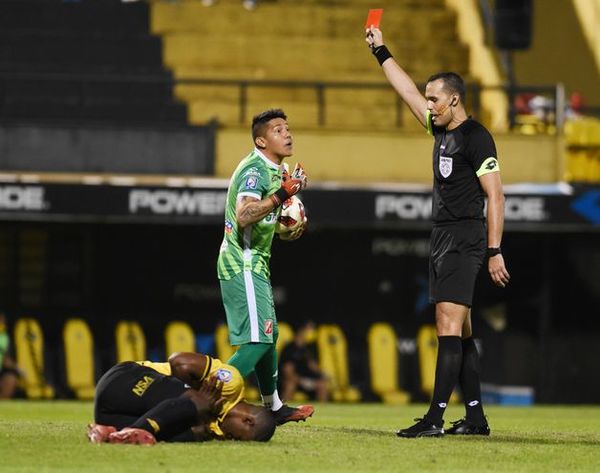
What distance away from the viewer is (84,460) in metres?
7.65

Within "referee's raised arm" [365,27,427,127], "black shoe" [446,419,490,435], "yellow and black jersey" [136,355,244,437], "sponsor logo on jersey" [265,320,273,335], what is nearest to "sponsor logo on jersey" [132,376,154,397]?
"yellow and black jersey" [136,355,244,437]

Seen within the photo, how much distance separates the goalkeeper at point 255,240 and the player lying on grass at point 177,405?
545 mm

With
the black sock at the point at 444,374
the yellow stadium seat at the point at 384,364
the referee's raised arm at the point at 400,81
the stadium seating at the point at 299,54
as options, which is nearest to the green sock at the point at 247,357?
the black sock at the point at 444,374

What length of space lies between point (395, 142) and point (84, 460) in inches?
531

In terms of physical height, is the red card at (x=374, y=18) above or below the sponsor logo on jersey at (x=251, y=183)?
above

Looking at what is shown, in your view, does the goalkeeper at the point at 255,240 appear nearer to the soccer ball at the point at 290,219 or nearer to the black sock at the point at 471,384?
the soccer ball at the point at 290,219

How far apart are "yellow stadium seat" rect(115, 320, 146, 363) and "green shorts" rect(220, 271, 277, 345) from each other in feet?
37.3

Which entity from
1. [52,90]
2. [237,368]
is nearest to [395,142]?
[52,90]

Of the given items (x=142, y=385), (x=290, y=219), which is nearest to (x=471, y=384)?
(x=290, y=219)

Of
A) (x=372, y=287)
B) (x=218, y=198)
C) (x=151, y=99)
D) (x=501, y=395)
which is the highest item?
(x=151, y=99)

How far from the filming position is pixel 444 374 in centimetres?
927

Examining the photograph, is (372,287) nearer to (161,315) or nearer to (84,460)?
(161,315)

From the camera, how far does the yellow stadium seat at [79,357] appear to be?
67.2ft

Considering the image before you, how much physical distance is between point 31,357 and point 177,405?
12.5 meters
